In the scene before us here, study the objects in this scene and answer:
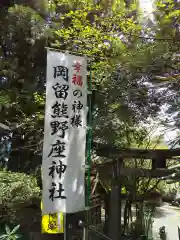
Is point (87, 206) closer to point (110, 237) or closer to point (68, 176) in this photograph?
point (68, 176)

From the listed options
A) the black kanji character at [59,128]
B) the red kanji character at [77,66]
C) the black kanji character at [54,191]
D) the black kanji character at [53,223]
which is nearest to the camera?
the black kanji character at [54,191]

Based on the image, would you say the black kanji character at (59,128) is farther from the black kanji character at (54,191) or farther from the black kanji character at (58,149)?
the black kanji character at (54,191)

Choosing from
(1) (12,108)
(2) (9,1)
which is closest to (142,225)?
(1) (12,108)

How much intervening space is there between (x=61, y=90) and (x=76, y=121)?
19.5 inches

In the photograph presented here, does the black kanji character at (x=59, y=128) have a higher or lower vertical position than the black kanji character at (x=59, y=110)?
lower

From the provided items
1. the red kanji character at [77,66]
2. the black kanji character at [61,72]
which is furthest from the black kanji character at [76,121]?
A: the red kanji character at [77,66]

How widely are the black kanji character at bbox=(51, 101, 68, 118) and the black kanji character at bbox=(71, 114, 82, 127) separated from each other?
121 mm

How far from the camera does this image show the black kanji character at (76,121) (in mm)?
3982

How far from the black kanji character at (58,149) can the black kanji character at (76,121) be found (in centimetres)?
34

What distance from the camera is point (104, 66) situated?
521 centimetres

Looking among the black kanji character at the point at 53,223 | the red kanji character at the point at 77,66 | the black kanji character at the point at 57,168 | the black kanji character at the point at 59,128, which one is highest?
the red kanji character at the point at 77,66

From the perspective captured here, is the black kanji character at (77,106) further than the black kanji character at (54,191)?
Yes

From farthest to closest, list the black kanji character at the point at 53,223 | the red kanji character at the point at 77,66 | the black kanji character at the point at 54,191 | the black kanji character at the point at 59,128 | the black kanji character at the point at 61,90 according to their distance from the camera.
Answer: the black kanji character at the point at 53,223, the red kanji character at the point at 77,66, the black kanji character at the point at 61,90, the black kanji character at the point at 59,128, the black kanji character at the point at 54,191

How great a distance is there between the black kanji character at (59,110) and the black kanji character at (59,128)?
0.33ft
